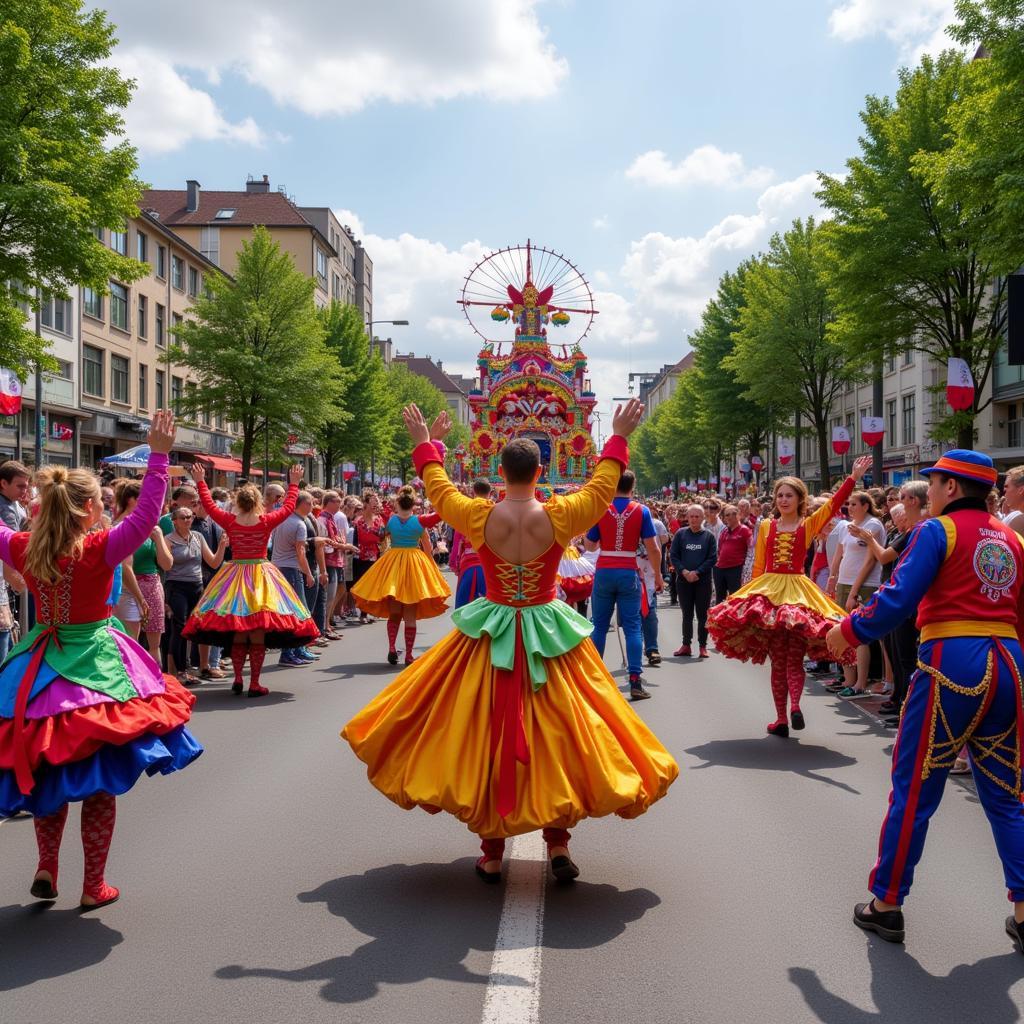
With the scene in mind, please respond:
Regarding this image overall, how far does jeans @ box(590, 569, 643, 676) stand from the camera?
10320 mm

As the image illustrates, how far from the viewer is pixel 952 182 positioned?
1748 cm

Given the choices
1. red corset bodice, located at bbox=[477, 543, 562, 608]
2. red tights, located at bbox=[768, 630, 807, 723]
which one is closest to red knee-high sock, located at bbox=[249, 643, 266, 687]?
red tights, located at bbox=[768, 630, 807, 723]

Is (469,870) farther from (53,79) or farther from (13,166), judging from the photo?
(53,79)

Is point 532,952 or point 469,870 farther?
point 469,870

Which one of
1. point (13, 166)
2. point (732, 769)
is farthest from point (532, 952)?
point (13, 166)

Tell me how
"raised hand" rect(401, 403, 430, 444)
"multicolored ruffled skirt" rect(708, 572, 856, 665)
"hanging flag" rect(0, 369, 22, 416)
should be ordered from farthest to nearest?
"hanging flag" rect(0, 369, 22, 416)
"multicolored ruffled skirt" rect(708, 572, 856, 665)
"raised hand" rect(401, 403, 430, 444)

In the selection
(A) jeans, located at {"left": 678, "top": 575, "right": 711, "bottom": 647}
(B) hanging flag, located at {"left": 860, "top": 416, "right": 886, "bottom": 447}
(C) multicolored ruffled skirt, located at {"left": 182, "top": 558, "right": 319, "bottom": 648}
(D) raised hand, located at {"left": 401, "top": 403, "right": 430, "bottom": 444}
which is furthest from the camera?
(B) hanging flag, located at {"left": 860, "top": 416, "right": 886, "bottom": 447}

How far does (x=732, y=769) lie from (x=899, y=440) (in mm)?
43098

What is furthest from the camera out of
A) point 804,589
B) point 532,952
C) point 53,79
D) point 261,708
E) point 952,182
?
point 53,79

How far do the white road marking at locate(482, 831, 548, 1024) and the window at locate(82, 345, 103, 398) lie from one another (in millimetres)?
38024

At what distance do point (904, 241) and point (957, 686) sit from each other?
23316 millimetres

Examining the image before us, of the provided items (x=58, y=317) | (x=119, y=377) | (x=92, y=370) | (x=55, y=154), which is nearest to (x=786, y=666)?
(x=55, y=154)

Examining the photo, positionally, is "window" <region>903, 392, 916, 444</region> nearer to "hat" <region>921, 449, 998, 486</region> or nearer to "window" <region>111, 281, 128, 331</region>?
"window" <region>111, 281, 128, 331</region>

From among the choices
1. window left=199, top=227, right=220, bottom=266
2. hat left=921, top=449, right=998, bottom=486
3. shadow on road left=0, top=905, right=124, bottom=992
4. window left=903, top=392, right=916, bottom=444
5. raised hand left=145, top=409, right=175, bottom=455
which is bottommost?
shadow on road left=0, top=905, right=124, bottom=992
